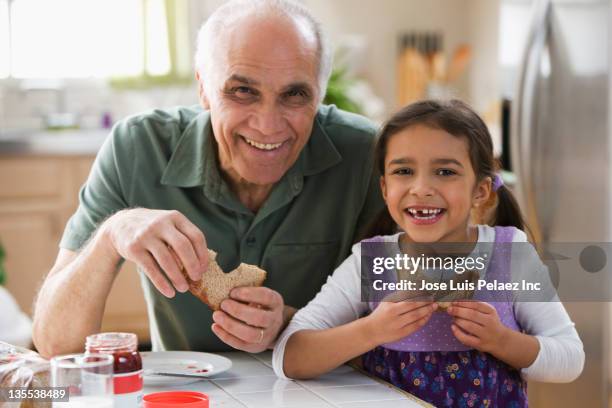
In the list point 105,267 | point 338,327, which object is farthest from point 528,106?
point 105,267

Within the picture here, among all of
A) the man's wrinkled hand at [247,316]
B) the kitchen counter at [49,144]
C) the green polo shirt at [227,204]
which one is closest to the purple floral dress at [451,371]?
the man's wrinkled hand at [247,316]

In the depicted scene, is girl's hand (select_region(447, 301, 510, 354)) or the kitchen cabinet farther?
the kitchen cabinet

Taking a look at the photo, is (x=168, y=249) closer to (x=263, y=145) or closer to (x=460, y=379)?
(x=263, y=145)

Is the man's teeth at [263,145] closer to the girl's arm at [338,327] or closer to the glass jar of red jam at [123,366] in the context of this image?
the girl's arm at [338,327]

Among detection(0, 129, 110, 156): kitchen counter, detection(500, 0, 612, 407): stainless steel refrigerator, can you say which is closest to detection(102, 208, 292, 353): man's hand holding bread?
detection(500, 0, 612, 407): stainless steel refrigerator

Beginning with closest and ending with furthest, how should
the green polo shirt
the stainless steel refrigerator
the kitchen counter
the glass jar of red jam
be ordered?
the glass jar of red jam < the green polo shirt < the stainless steel refrigerator < the kitchen counter

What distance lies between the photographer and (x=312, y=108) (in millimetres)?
1687

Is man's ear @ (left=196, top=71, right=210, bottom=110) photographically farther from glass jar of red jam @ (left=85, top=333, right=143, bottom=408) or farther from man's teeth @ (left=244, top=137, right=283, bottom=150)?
glass jar of red jam @ (left=85, top=333, right=143, bottom=408)

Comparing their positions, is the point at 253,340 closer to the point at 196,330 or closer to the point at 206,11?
the point at 196,330

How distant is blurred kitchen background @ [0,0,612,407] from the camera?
8.99 ft

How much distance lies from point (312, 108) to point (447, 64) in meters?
3.01

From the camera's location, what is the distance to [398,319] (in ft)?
4.34

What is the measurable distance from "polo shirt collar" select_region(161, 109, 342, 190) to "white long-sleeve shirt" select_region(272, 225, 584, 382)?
0.83 feet

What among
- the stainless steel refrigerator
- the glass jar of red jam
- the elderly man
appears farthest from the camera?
the stainless steel refrigerator
